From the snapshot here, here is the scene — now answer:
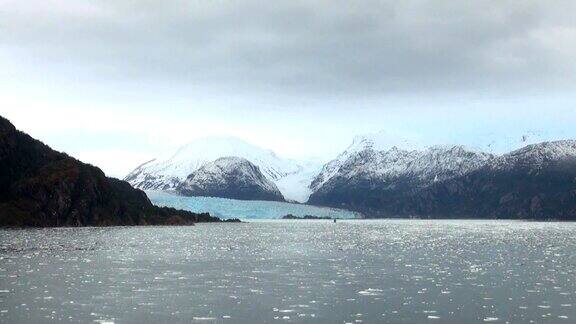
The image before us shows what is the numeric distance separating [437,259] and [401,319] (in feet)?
160

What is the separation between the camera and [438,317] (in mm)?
40156

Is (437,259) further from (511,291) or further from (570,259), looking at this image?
(511,291)

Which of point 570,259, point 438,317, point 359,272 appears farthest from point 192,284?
point 570,259

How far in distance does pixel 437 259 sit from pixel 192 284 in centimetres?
4022

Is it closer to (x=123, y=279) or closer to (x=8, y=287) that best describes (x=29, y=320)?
(x=8, y=287)

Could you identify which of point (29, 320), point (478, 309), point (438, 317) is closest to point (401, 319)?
point (438, 317)

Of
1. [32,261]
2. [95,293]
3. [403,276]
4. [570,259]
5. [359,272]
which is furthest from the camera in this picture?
[570,259]

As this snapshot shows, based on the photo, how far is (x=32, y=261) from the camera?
79.8m

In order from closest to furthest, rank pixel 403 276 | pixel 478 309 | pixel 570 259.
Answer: pixel 478 309 → pixel 403 276 → pixel 570 259

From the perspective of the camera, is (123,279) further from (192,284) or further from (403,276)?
(403,276)

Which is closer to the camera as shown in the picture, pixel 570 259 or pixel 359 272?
pixel 359 272

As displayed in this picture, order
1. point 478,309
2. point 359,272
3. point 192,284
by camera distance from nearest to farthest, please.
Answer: point 478,309 < point 192,284 < point 359,272

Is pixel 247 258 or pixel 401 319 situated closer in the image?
pixel 401 319

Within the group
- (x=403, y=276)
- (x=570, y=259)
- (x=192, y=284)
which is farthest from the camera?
(x=570, y=259)
